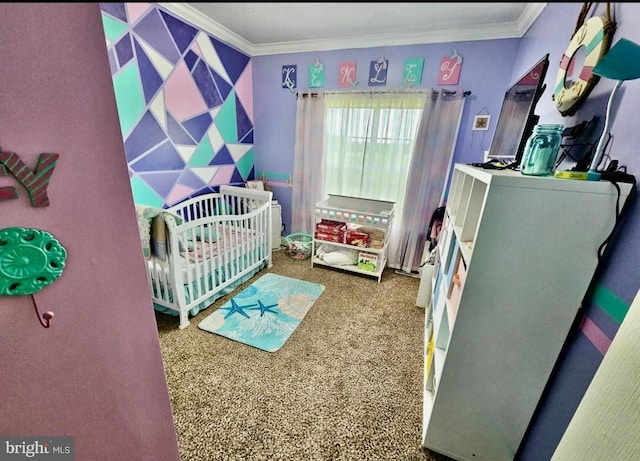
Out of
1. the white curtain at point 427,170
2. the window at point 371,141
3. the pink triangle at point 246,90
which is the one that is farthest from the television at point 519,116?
the pink triangle at point 246,90

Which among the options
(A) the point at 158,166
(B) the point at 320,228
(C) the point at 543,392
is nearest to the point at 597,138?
(C) the point at 543,392

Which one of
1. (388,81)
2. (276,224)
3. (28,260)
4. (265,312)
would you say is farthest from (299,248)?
(28,260)

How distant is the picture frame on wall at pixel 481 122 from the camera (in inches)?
98.2

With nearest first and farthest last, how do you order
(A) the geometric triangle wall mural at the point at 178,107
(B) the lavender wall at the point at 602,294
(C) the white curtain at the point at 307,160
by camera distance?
(B) the lavender wall at the point at 602,294 < (A) the geometric triangle wall mural at the point at 178,107 < (C) the white curtain at the point at 307,160

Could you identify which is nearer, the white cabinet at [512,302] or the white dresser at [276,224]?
the white cabinet at [512,302]

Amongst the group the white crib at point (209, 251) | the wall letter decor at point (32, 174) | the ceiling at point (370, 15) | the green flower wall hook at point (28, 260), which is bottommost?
the white crib at point (209, 251)

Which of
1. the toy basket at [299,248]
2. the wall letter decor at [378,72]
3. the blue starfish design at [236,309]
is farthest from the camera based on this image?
A: the toy basket at [299,248]

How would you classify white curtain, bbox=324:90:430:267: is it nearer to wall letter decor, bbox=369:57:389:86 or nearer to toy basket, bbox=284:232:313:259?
wall letter decor, bbox=369:57:389:86

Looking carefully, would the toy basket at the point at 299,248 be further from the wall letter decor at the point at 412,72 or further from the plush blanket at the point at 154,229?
the wall letter decor at the point at 412,72

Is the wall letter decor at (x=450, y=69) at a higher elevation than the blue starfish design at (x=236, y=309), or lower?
higher

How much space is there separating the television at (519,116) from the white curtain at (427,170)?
837 mm

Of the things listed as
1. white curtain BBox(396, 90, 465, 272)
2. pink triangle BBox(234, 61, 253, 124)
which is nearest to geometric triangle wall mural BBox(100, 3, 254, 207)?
pink triangle BBox(234, 61, 253, 124)

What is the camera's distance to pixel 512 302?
0.99 metres

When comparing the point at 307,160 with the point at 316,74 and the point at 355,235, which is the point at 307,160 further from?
the point at 355,235
